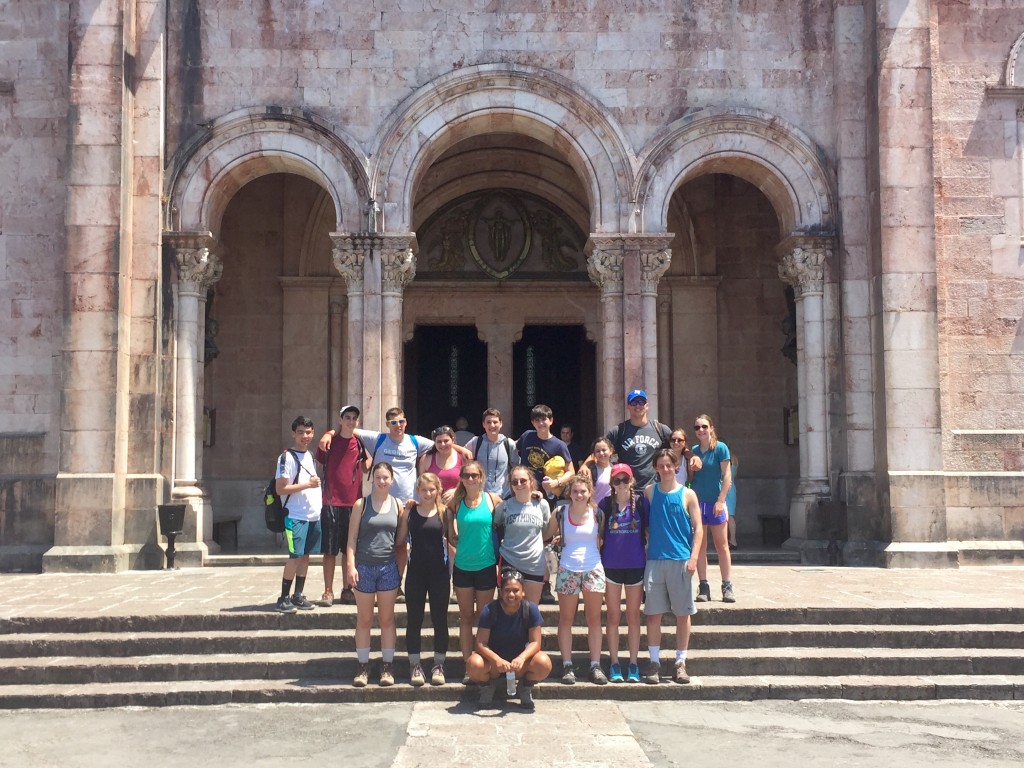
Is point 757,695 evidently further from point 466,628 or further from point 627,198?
point 627,198

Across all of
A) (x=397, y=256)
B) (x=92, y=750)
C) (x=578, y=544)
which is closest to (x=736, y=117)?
(x=397, y=256)

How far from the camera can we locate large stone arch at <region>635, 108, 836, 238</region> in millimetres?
15242

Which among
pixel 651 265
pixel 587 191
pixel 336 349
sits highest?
pixel 587 191

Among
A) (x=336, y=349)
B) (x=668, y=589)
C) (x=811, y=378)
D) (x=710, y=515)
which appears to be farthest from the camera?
(x=336, y=349)

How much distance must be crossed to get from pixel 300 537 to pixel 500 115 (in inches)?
303

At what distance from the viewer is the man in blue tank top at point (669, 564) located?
8.77 m

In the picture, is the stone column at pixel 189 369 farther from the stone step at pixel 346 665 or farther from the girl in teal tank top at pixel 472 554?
the girl in teal tank top at pixel 472 554

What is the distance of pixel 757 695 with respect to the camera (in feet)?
28.9

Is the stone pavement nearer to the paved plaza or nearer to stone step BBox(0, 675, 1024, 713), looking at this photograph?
stone step BBox(0, 675, 1024, 713)

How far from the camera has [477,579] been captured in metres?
8.78

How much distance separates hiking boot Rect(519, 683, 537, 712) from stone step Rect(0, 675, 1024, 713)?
10.1 inches

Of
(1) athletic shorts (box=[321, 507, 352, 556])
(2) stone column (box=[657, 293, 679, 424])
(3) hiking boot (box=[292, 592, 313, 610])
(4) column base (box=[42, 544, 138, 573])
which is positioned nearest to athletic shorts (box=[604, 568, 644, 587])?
(1) athletic shorts (box=[321, 507, 352, 556])

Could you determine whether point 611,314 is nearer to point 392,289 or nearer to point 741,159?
point 741,159

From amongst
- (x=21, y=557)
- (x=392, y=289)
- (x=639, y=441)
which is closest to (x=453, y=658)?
(x=639, y=441)
